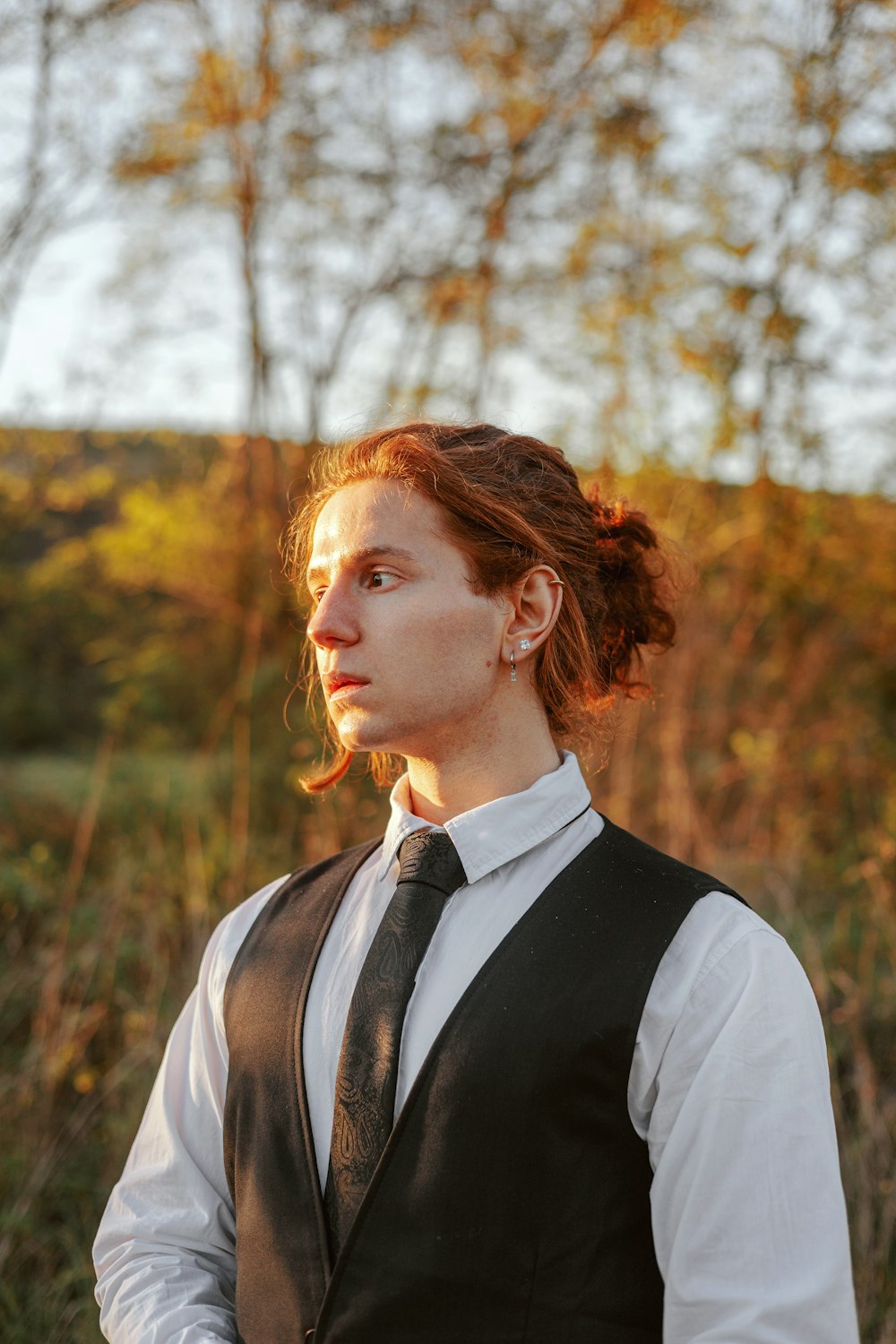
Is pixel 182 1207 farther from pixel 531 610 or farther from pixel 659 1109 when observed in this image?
pixel 531 610

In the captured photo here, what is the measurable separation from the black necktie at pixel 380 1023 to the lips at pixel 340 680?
19 cm

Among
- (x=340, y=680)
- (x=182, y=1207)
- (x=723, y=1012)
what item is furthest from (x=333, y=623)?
(x=182, y=1207)

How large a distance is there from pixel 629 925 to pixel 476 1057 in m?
0.20

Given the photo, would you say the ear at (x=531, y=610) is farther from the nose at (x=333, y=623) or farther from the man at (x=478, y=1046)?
the nose at (x=333, y=623)

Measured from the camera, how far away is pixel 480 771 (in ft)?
4.20

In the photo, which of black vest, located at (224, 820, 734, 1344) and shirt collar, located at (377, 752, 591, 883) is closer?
black vest, located at (224, 820, 734, 1344)

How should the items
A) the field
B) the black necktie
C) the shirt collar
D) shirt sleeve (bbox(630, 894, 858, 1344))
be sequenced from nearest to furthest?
shirt sleeve (bbox(630, 894, 858, 1344)) < the black necktie < the shirt collar < the field

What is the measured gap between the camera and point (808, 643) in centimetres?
638

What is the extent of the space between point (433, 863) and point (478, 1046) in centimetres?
22

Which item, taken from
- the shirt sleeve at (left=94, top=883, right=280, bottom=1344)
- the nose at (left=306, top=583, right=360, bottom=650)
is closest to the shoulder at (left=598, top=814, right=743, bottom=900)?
the nose at (left=306, top=583, right=360, bottom=650)

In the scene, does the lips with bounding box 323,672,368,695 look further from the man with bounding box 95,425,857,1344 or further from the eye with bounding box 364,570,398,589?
the eye with bounding box 364,570,398,589

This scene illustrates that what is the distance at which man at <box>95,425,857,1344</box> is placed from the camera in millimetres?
1030

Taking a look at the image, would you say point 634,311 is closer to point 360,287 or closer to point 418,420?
point 360,287

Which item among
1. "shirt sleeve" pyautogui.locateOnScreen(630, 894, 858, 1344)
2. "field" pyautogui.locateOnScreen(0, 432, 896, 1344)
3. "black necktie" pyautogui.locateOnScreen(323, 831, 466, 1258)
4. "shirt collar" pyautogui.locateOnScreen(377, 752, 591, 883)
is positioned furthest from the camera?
"field" pyautogui.locateOnScreen(0, 432, 896, 1344)
